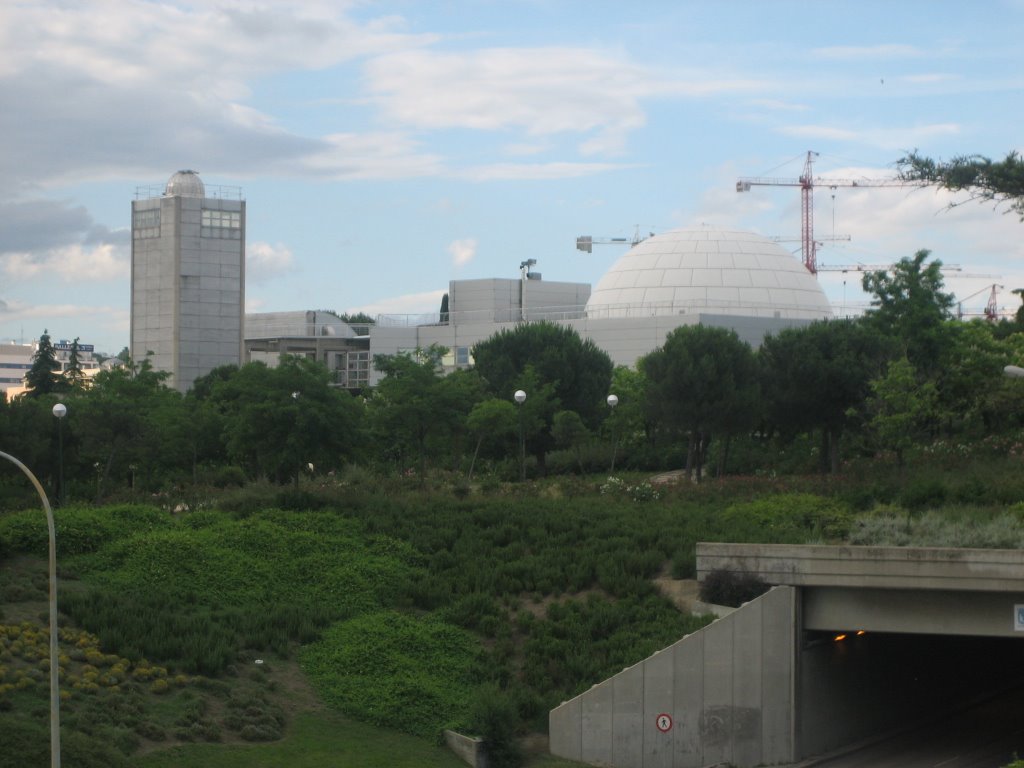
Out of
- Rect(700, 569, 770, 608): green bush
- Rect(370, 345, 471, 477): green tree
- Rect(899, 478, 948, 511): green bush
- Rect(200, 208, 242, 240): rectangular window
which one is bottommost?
Rect(700, 569, 770, 608): green bush

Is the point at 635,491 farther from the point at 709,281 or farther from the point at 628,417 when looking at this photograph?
the point at 709,281

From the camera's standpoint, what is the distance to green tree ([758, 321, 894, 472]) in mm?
46656

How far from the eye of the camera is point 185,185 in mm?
107188

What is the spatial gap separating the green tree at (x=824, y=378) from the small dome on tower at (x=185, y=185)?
2719 inches

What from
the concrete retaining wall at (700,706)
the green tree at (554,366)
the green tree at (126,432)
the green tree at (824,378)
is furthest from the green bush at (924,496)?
the green tree at (554,366)

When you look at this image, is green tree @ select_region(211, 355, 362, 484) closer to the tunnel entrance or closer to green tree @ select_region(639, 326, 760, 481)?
green tree @ select_region(639, 326, 760, 481)

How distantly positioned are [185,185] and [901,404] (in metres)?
78.2

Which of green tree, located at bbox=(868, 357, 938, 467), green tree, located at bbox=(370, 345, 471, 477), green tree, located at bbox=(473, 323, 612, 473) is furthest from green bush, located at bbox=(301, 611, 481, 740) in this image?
green tree, located at bbox=(473, 323, 612, 473)

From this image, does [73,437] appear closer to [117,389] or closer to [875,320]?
[117,389]

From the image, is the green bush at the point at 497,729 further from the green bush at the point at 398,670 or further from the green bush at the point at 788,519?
the green bush at the point at 788,519

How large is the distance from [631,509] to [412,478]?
419 inches

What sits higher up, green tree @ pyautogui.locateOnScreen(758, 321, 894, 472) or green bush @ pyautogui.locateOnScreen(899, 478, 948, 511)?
green tree @ pyautogui.locateOnScreen(758, 321, 894, 472)

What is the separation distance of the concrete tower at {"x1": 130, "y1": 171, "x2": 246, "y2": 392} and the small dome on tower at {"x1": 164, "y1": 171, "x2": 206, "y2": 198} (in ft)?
4.77

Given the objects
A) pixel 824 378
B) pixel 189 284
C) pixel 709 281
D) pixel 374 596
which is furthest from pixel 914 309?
pixel 189 284
